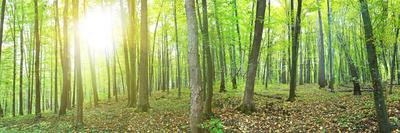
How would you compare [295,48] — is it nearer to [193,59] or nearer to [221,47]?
[221,47]

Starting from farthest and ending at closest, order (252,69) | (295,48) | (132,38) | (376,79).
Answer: (132,38), (295,48), (252,69), (376,79)

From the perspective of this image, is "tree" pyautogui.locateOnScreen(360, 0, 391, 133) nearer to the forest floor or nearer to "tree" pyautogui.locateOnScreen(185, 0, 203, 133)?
the forest floor

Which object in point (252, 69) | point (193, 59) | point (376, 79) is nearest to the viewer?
point (376, 79)

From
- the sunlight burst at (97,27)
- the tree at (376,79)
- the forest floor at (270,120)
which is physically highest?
the sunlight burst at (97,27)

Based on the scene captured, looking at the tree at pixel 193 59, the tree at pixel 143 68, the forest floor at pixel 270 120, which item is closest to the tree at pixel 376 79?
the forest floor at pixel 270 120

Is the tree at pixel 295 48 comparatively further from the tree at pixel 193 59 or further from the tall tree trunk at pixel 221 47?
the tree at pixel 193 59

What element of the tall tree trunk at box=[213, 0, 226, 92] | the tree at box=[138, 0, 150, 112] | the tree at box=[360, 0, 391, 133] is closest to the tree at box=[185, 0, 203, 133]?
the tree at box=[360, 0, 391, 133]

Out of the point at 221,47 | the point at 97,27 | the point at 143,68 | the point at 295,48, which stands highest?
the point at 97,27

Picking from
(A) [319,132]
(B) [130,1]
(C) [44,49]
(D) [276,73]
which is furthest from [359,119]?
(D) [276,73]

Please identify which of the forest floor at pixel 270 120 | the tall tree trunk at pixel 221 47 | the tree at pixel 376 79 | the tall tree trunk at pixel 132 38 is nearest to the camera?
the tree at pixel 376 79

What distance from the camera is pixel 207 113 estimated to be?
35.2ft

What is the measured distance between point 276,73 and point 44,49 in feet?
113

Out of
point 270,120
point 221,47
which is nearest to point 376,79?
point 270,120

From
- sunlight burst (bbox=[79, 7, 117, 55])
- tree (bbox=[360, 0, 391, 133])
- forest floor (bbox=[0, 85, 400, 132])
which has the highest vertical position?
sunlight burst (bbox=[79, 7, 117, 55])
